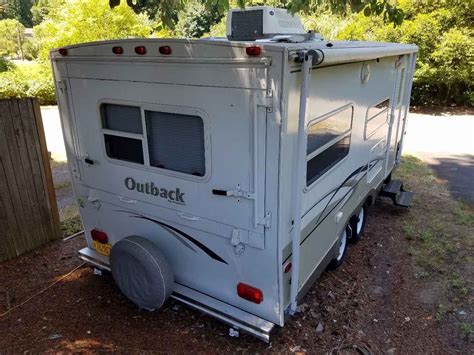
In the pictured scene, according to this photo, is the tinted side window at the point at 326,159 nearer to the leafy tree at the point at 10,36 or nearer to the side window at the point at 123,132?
the side window at the point at 123,132

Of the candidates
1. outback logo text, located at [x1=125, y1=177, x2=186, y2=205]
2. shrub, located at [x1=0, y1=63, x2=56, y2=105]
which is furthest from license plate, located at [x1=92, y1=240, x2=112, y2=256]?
shrub, located at [x1=0, y1=63, x2=56, y2=105]

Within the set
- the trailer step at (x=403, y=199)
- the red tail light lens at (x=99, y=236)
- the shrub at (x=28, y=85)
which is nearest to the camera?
the red tail light lens at (x=99, y=236)

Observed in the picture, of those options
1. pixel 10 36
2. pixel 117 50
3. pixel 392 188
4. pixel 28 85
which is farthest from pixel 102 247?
pixel 10 36

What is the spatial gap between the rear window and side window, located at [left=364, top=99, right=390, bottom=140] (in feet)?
7.94

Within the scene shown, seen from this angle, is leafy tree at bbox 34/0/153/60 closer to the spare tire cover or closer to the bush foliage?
the bush foliage

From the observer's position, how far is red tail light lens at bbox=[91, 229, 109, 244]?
12.9 feet

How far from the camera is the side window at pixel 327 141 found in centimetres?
311

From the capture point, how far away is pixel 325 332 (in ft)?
11.7

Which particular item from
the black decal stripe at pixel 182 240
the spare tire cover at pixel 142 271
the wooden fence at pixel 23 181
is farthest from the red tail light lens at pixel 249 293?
the wooden fence at pixel 23 181

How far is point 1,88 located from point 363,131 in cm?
1607

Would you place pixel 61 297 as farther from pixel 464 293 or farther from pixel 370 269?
pixel 464 293

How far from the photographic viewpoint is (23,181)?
15.3 ft

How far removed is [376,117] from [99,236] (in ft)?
12.1

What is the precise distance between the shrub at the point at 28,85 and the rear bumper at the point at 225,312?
48.2 ft
